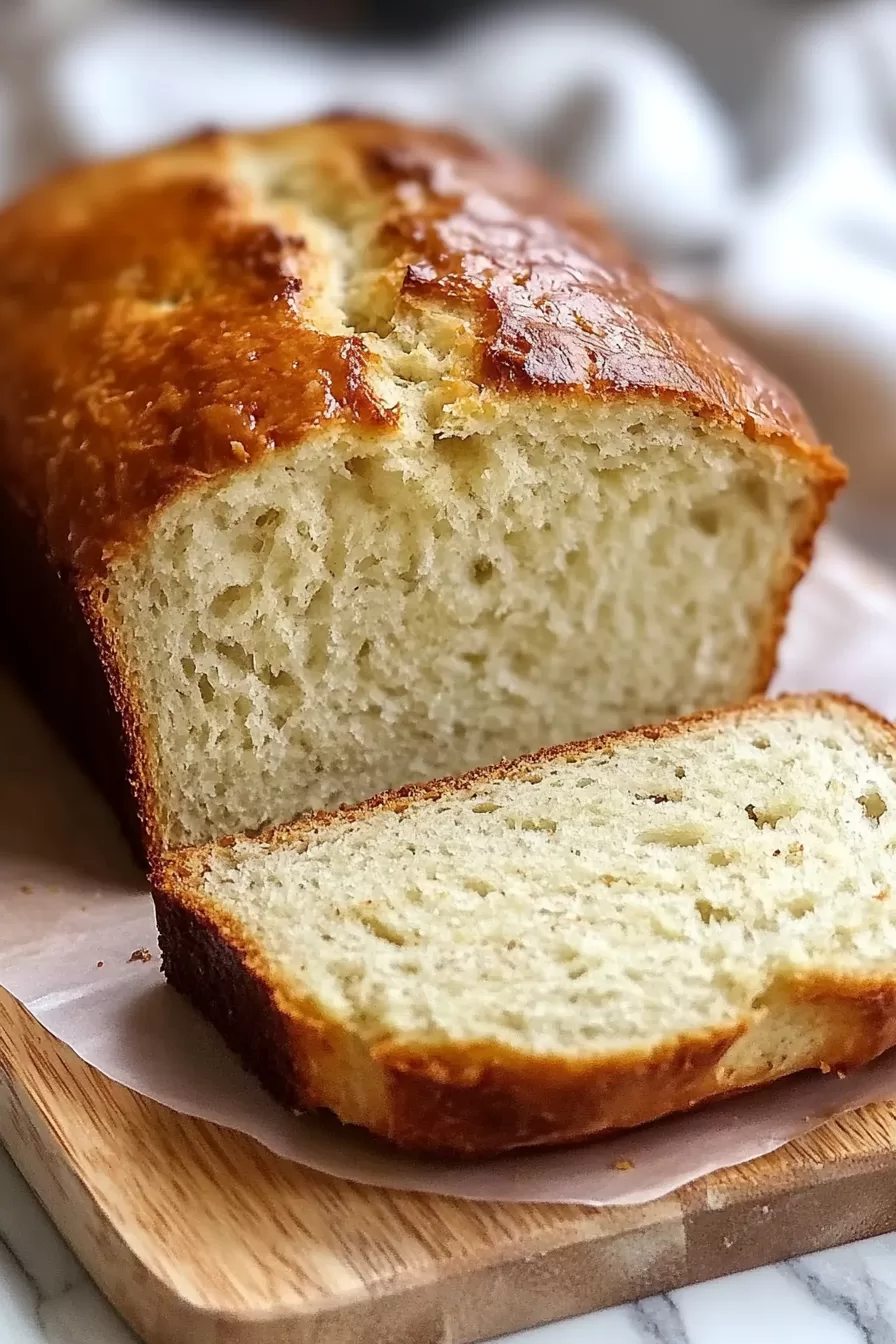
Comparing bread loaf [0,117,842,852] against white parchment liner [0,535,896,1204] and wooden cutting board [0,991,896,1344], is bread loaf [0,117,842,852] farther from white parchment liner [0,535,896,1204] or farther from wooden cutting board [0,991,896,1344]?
wooden cutting board [0,991,896,1344]

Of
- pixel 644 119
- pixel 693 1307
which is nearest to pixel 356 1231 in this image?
pixel 693 1307

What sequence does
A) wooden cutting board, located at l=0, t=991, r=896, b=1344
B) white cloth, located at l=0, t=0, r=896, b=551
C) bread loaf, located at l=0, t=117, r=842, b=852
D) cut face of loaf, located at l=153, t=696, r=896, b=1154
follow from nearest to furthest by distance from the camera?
wooden cutting board, located at l=0, t=991, r=896, b=1344, cut face of loaf, located at l=153, t=696, r=896, b=1154, bread loaf, located at l=0, t=117, r=842, b=852, white cloth, located at l=0, t=0, r=896, b=551

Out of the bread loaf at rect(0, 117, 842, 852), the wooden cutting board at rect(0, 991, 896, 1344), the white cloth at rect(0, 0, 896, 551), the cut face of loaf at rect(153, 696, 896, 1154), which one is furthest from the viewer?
the white cloth at rect(0, 0, 896, 551)

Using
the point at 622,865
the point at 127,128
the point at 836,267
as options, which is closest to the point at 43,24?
the point at 127,128

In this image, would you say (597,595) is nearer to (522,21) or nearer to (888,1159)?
(888,1159)

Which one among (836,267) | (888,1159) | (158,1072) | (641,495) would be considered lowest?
(158,1072)

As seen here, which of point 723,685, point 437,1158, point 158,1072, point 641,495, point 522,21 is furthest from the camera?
point 522,21

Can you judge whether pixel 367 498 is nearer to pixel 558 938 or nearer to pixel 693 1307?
pixel 558 938

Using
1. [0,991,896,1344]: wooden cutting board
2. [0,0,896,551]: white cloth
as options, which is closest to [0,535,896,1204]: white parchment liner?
[0,991,896,1344]: wooden cutting board
